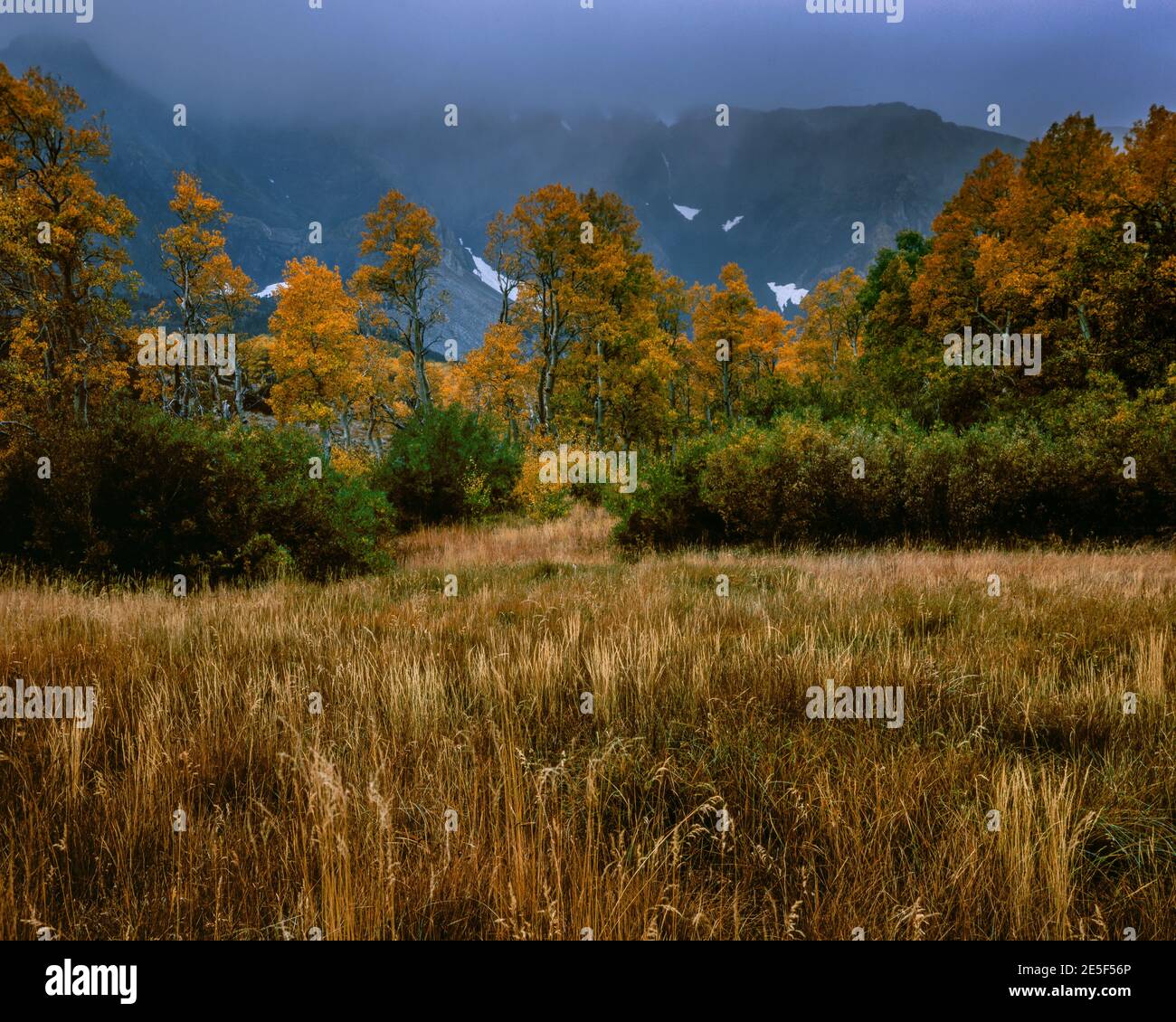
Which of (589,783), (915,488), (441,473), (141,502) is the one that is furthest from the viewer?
(441,473)

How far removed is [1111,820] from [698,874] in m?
1.75

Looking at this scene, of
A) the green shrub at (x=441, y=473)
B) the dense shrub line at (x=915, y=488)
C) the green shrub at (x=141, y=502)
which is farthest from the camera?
the green shrub at (x=441, y=473)

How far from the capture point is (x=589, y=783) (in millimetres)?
2172

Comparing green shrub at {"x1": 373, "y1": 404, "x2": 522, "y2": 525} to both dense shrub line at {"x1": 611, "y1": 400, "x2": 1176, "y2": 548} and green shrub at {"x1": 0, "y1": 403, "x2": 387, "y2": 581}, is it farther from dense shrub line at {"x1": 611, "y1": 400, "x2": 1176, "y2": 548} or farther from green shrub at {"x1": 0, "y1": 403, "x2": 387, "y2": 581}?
green shrub at {"x1": 0, "y1": 403, "x2": 387, "y2": 581}

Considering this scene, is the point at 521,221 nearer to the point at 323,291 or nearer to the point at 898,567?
the point at 323,291

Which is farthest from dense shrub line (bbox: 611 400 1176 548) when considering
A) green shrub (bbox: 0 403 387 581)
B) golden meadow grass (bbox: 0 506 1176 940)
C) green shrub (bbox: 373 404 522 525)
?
green shrub (bbox: 0 403 387 581)

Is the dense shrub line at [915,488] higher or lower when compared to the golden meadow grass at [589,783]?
higher

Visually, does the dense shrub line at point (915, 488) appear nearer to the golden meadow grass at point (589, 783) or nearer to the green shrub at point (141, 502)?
the golden meadow grass at point (589, 783)

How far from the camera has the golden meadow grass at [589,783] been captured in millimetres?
1735

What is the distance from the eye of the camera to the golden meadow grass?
174 centimetres

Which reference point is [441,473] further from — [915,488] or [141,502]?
[915,488]

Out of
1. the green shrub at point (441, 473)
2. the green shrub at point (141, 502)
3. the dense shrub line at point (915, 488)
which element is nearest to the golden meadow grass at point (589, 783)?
the green shrub at point (141, 502)

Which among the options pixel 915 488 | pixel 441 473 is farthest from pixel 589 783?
pixel 441 473

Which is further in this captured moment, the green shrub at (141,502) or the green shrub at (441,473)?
the green shrub at (441,473)
